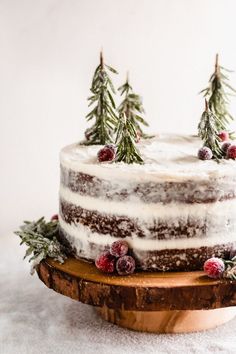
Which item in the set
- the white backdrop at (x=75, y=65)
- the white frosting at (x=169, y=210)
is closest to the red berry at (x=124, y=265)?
the white frosting at (x=169, y=210)

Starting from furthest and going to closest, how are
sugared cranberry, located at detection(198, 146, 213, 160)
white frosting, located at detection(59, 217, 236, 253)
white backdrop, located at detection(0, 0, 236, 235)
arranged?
white backdrop, located at detection(0, 0, 236, 235), sugared cranberry, located at detection(198, 146, 213, 160), white frosting, located at detection(59, 217, 236, 253)

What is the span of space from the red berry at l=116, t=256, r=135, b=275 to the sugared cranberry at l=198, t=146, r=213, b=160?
1.49 feet

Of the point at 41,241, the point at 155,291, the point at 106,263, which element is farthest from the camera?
the point at 41,241

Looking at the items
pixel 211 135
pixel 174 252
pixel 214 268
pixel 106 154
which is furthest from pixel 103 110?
pixel 214 268

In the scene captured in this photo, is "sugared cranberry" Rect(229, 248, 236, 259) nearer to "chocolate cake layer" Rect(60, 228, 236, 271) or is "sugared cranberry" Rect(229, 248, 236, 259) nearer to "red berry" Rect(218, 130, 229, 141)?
"chocolate cake layer" Rect(60, 228, 236, 271)

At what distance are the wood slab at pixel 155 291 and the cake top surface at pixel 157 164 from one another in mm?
336

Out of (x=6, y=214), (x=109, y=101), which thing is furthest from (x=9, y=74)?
(x=109, y=101)

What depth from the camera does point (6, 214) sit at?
13.1ft

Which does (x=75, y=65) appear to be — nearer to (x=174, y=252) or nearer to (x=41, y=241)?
(x=41, y=241)

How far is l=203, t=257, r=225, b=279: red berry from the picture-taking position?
7.84ft

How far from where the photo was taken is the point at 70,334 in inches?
103

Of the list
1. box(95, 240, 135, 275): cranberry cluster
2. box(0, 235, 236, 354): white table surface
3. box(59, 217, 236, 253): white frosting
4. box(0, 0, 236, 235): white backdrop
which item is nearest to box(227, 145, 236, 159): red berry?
box(59, 217, 236, 253): white frosting

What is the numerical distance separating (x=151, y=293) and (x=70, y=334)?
16.8 inches

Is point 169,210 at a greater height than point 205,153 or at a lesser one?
lesser
